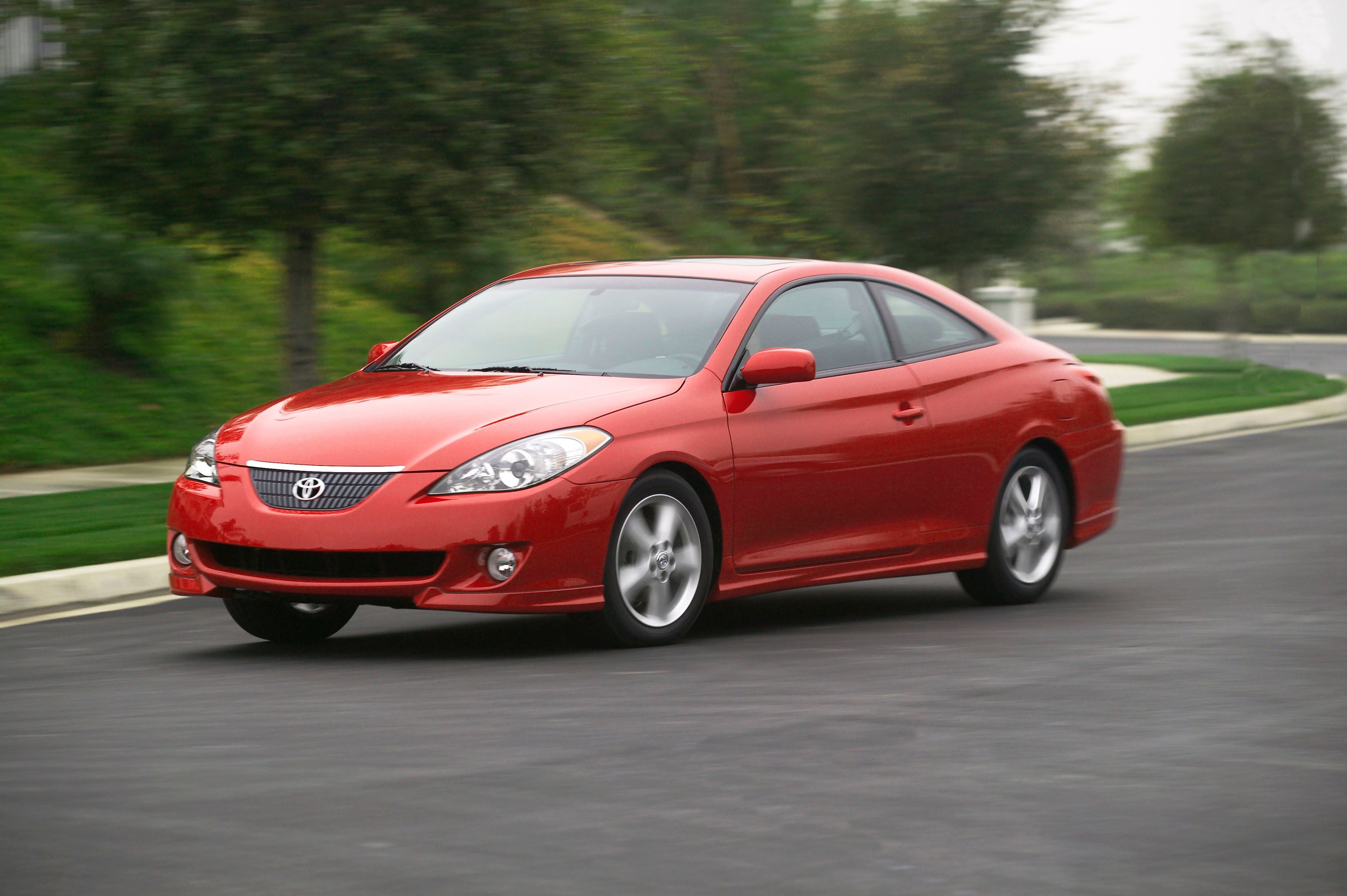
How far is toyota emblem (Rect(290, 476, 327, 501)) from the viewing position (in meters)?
7.29

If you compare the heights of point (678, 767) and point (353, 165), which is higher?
point (353, 165)

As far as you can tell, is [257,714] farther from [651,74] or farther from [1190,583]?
[651,74]

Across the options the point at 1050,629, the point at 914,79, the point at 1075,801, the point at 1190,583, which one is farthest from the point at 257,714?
the point at 914,79

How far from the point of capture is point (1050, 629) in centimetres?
850

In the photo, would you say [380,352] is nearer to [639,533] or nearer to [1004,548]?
[639,533]

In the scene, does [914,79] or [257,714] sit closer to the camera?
[257,714]

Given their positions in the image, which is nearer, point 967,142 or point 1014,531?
point 1014,531

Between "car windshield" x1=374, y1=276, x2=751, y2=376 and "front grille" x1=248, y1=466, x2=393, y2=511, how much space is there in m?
1.18

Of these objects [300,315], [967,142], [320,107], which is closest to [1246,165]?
[967,142]

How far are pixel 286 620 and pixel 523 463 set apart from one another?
153cm

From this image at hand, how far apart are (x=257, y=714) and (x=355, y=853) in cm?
183

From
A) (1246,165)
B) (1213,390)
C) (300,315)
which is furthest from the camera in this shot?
(1246,165)

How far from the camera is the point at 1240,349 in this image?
122ft

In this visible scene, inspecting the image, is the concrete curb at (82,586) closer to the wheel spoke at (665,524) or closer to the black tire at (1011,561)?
the wheel spoke at (665,524)
